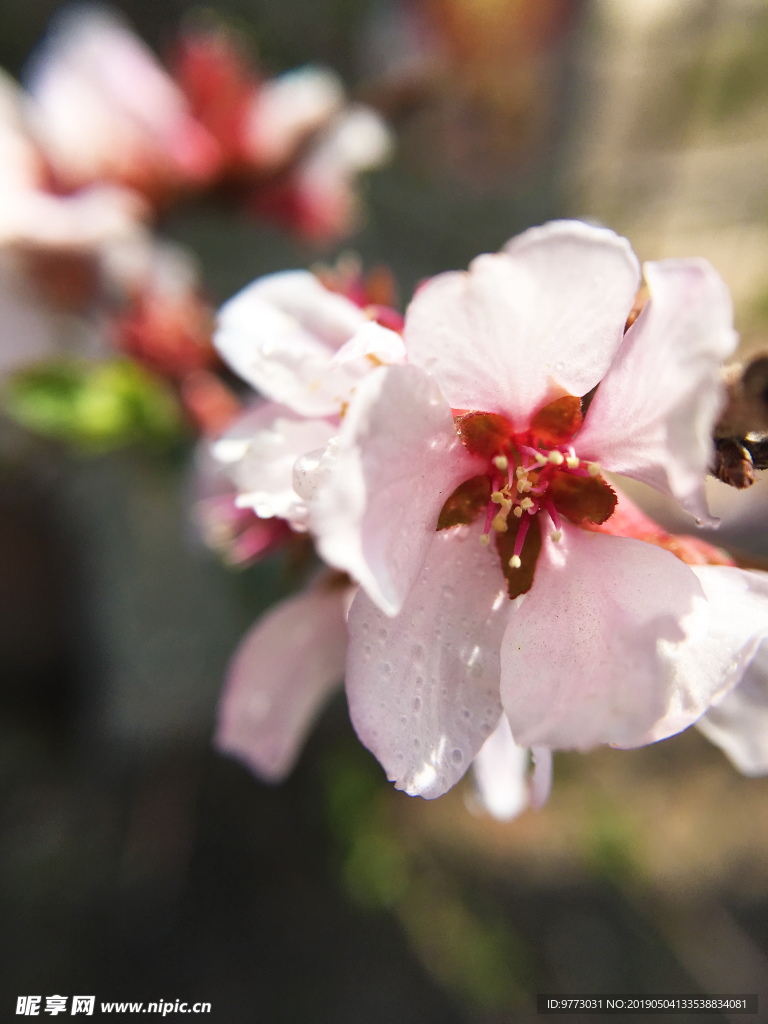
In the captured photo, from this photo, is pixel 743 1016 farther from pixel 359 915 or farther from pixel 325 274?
pixel 325 274

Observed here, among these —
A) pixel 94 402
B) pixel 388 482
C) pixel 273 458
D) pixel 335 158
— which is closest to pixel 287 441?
pixel 273 458

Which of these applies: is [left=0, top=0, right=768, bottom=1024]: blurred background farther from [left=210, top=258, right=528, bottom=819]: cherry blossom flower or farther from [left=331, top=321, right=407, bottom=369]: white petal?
[left=331, top=321, right=407, bottom=369]: white petal

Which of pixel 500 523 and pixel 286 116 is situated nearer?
pixel 500 523

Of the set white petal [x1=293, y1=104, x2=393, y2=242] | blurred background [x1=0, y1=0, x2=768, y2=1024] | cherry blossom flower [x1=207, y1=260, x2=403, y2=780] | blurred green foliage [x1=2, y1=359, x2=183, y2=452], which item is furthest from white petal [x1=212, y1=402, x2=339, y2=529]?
Answer: blurred background [x1=0, y1=0, x2=768, y2=1024]

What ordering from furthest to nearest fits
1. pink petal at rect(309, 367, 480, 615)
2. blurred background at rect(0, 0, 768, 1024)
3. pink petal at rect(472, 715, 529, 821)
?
blurred background at rect(0, 0, 768, 1024), pink petal at rect(472, 715, 529, 821), pink petal at rect(309, 367, 480, 615)

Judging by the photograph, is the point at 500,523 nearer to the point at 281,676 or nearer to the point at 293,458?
the point at 293,458

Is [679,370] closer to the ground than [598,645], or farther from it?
farther from it

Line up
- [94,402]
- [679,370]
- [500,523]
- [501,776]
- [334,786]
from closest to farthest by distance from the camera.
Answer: [679,370]
[500,523]
[501,776]
[94,402]
[334,786]
